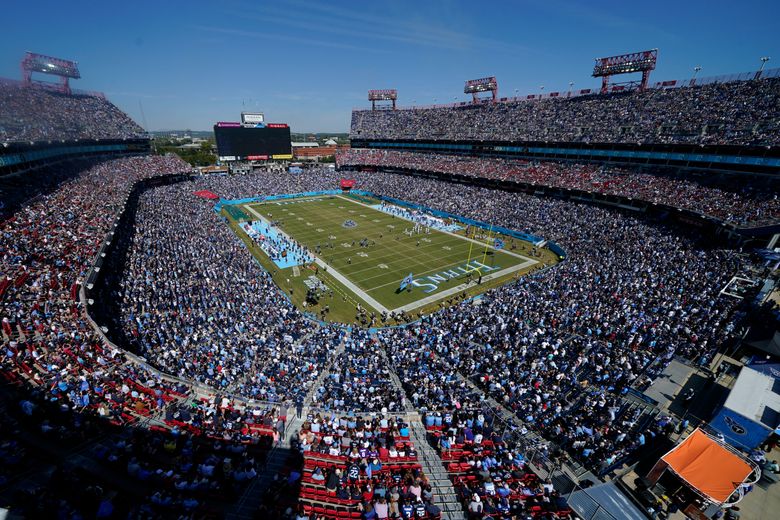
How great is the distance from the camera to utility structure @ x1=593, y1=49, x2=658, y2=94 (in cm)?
5164

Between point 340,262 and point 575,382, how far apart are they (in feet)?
80.9

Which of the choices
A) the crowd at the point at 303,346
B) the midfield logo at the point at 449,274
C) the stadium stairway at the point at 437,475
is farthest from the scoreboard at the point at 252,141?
the stadium stairway at the point at 437,475

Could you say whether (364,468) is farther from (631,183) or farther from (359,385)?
(631,183)

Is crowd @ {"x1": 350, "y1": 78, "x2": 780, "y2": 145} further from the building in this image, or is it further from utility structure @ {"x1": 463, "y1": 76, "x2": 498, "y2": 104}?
the building

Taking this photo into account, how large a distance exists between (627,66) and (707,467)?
204 feet

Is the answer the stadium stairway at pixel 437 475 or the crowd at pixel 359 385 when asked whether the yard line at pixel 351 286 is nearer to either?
the crowd at pixel 359 385

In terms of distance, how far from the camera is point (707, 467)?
37.6ft

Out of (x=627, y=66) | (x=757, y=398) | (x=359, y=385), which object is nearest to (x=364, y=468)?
(x=359, y=385)

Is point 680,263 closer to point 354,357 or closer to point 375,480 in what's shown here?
point 354,357

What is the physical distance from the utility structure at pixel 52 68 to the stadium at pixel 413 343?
31.1 m

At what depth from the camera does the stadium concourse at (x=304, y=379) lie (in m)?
10.2

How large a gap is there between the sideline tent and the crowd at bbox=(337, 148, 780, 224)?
27034 millimetres

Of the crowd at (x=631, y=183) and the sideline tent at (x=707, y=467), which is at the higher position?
the crowd at (x=631, y=183)

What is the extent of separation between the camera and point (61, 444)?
34.6 feet
